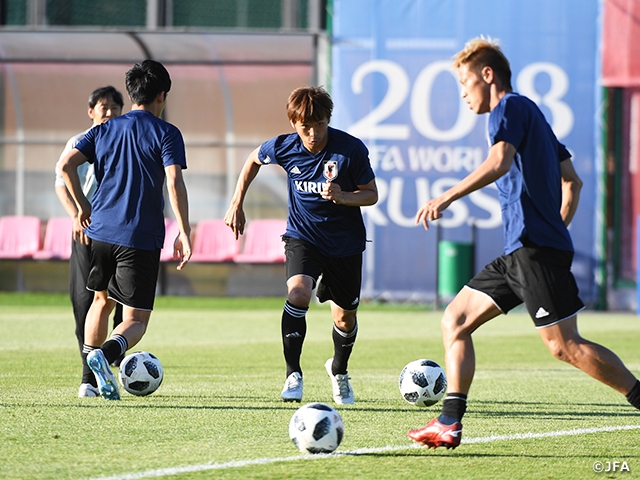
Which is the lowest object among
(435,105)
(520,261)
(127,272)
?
(127,272)

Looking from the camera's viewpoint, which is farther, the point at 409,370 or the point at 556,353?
the point at 409,370

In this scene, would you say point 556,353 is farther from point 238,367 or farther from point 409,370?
point 238,367

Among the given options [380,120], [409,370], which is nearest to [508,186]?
[409,370]

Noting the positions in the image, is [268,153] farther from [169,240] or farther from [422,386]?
[169,240]

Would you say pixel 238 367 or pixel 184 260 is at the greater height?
pixel 184 260

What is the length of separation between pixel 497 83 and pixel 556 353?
134cm

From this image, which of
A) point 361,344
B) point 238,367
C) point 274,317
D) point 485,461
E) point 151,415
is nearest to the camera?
point 485,461

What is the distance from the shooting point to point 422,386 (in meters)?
7.03

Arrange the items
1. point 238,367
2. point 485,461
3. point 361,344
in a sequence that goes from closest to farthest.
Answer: point 485,461 < point 238,367 < point 361,344

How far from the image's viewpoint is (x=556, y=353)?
530 cm

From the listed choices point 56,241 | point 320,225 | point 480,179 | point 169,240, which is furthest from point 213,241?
point 480,179

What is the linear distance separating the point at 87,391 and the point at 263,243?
13.7 metres

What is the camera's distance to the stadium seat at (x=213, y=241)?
20.9 meters

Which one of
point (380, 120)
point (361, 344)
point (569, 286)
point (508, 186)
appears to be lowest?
point (361, 344)
